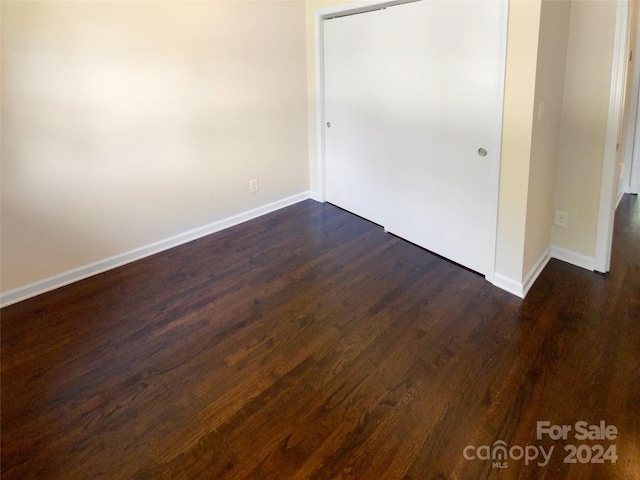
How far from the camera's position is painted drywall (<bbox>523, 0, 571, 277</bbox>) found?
216 centimetres

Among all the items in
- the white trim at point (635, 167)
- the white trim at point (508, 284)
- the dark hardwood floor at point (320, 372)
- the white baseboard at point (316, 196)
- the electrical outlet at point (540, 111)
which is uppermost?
the electrical outlet at point (540, 111)

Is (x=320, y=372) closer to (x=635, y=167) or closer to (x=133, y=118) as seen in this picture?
A: (x=133, y=118)

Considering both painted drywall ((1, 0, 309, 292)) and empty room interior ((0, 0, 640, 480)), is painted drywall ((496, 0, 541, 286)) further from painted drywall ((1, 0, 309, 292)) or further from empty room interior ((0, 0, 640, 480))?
painted drywall ((1, 0, 309, 292))

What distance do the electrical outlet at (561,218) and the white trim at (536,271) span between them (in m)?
0.20

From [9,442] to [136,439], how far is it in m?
0.52

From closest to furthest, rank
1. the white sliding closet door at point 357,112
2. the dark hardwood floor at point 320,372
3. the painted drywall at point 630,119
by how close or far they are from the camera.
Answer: the dark hardwood floor at point 320,372 < the white sliding closet door at point 357,112 < the painted drywall at point 630,119

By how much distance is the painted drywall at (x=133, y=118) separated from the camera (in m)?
2.51

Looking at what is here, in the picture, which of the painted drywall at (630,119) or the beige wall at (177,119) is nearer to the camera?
the beige wall at (177,119)

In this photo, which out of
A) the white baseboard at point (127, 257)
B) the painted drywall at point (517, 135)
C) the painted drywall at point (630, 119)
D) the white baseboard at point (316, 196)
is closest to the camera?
the painted drywall at point (517, 135)

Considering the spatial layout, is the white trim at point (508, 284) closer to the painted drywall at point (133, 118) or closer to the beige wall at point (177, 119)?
the beige wall at point (177, 119)

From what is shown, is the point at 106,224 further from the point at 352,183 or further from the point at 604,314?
the point at 604,314

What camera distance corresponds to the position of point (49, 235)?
2.75 metres

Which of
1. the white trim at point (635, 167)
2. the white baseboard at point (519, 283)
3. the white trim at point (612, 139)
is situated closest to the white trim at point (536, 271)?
the white baseboard at point (519, 283)

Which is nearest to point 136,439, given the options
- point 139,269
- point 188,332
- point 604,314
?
point 188,332
